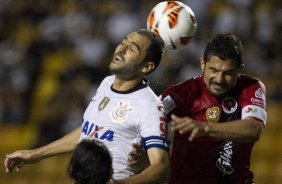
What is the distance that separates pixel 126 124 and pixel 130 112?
0.28 feet

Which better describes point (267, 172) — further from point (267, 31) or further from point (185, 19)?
point (185, 19)

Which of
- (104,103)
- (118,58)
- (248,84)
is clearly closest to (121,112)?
(104,103)

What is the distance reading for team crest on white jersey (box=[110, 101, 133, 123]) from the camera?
538cm

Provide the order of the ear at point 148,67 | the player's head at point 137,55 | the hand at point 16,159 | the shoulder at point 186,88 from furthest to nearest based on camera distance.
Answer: the shoulder at point 186,88
the hand at point 16,159
the ear at point 148,67
the player's head at point 137,55

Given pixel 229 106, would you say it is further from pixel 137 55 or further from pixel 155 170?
pixel 155 170

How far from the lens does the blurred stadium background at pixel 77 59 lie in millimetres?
10734

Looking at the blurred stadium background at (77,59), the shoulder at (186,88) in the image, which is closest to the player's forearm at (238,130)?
the shoulder at (186,88)

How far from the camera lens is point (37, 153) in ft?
19.5

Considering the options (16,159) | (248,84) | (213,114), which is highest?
(248,84)

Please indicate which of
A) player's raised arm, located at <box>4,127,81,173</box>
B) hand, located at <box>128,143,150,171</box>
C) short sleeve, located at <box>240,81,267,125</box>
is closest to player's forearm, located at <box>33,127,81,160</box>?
player's raised arm, located at <box>4,127,81,173</box>

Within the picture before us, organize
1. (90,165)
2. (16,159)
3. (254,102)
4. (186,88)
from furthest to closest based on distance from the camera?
(186,88), (16,159), (254,102), (90,165)

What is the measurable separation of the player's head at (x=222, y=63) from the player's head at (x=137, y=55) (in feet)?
1.18

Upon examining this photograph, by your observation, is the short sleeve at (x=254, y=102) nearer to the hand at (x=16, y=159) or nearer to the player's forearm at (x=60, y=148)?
the player's forearm at (x=60, y=148)

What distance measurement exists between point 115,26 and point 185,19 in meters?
5.76
